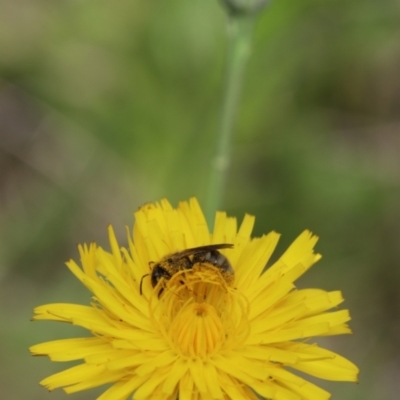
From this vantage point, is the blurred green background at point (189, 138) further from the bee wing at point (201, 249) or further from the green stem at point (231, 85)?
the bee wing at point (201, 249)

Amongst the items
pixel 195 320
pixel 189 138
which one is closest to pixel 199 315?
pixel 195 320

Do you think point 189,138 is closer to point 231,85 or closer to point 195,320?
point 231,85

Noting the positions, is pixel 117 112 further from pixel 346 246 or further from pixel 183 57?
pixel 346 246

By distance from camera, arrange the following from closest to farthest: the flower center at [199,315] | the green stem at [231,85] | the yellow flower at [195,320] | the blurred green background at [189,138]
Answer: the yellow flower at [195,320] → the flower center at [199,315] → the green stem at [231,85] → the blurred green background at [189,138]

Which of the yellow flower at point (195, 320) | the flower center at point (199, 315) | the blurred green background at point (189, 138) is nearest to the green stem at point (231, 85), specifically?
the yellow flower at point (195, 320)

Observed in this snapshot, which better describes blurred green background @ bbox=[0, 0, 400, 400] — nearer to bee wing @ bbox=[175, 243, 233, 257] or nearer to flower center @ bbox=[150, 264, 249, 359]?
flower center @ bbox=[150, 264, 249, 359]
